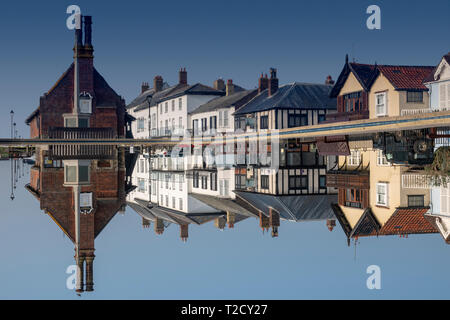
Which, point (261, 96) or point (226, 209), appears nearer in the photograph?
point (226, 209)

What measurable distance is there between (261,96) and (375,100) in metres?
19.3

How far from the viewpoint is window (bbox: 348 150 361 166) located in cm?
3924

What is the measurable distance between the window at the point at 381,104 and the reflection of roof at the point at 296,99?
1251 centimetres

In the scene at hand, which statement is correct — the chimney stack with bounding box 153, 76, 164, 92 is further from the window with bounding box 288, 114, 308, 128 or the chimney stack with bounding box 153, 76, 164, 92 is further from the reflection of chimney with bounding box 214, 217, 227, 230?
the reflection of chimney with bounding box 214, 217, 227, 230

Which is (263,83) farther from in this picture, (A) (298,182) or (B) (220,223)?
(B) (220,223)

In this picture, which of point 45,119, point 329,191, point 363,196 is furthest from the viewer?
point 45,119

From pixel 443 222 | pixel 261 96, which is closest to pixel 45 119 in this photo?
pixel 261 96

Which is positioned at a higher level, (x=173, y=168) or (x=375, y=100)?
(x=375, y=100)

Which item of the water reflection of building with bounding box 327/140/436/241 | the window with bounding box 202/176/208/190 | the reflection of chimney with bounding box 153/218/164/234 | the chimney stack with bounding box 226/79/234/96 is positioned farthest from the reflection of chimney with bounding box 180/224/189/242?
the chimney stack with bounding box 226/79/234/96

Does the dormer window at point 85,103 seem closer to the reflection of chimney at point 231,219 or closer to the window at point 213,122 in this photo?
the window at point 213,122

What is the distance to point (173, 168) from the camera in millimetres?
62531

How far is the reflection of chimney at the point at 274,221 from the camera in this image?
949 inches

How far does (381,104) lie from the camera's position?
40.9 metres

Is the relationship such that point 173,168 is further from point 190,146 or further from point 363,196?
point 363,196
